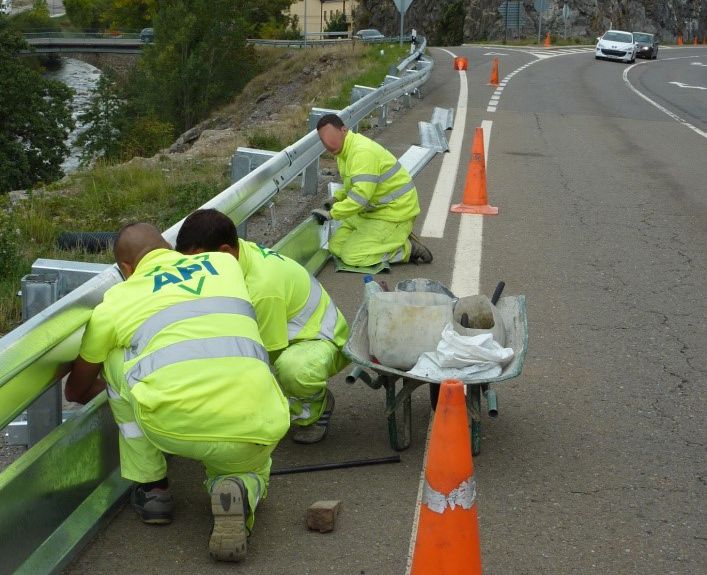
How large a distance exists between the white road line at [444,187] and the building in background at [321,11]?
85.1m

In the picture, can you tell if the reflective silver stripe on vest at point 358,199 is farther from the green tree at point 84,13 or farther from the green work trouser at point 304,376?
the green tree at point 84,13

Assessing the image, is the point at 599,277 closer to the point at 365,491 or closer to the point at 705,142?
the point at 365,491

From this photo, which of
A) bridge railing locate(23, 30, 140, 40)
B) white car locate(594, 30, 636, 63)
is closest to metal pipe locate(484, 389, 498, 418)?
white car locate(594, 30, 636, 63)

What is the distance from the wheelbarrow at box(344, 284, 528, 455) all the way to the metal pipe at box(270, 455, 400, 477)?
0.13m

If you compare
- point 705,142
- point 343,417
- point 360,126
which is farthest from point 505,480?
point 705,142

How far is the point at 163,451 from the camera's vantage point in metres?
4.40

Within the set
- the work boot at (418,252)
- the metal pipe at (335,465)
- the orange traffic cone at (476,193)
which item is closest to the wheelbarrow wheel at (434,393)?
the metal pipe at (335,465)

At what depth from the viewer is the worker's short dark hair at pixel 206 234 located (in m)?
5.04

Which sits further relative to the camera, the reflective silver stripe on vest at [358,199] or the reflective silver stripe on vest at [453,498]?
the reflective silver stripe on vest at [358,199]

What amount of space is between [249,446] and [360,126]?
1414cm

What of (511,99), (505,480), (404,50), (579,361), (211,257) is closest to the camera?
(211,257)

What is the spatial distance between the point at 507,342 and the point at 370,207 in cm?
324

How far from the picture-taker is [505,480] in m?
4.99

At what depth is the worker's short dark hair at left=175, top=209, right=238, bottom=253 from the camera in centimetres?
504
